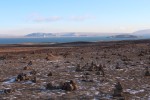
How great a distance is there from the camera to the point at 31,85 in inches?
843

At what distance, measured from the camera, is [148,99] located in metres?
16.8

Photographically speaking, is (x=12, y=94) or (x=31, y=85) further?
(x=31, y=85)

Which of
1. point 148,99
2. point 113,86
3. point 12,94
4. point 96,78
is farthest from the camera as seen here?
point 96,78

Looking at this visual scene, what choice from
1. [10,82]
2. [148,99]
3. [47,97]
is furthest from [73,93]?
[10,82]

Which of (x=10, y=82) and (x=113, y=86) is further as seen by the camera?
(x=10, y=82)

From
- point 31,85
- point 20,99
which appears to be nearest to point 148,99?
point 20,99

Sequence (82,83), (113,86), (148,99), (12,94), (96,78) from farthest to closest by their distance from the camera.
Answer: (96,78), (82,83), (113,86), (12,94), (148,99)

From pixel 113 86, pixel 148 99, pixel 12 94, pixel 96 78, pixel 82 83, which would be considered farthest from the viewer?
pixel 96 78

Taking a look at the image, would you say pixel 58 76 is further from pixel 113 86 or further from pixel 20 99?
pixel 20 99

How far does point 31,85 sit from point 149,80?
327 inches

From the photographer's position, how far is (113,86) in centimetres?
2064

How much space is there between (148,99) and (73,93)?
436 cm

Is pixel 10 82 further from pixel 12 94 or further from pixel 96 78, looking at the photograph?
pixel 96 78

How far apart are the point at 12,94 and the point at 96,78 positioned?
7.60 meters
